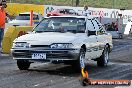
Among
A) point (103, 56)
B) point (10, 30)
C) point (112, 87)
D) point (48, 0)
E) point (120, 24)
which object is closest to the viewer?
point (112, 87)

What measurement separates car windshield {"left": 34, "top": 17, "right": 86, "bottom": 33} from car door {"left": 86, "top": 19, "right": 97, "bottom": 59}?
0.22 meters

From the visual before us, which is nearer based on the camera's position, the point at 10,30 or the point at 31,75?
the point at 31,75

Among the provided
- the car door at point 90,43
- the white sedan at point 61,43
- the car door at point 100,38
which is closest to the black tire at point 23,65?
the white sedan at point 61,43

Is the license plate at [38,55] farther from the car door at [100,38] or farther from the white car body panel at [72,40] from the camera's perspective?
the car door at [100,38]

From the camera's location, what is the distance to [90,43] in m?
12.6

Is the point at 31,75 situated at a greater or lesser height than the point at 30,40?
lesser

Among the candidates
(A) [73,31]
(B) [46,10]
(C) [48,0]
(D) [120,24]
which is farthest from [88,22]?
(C) [48,0]

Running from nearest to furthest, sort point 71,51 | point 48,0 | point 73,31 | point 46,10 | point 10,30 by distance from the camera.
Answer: point 71,51 → point 73,31 → point 10,30 → point 46,10 → point 48,0

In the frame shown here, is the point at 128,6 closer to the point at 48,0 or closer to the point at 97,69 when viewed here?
the point at 48,0

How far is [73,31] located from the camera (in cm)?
1251

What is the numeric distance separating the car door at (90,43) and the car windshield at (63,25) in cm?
22

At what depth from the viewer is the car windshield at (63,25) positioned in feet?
41.2

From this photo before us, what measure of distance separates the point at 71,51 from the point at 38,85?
187 cm

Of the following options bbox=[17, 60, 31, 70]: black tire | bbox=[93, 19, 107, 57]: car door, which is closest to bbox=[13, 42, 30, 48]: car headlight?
bbox=[17, 60, 31, 70]: black tire
